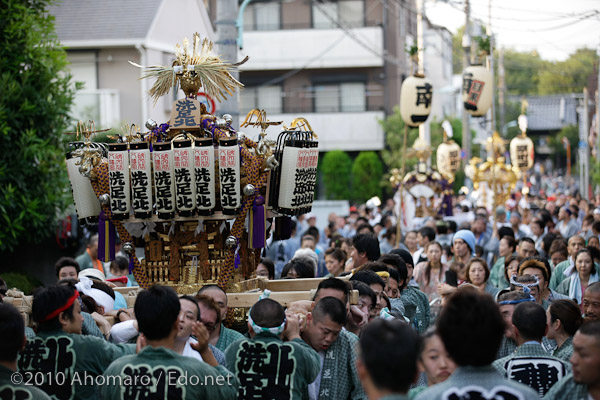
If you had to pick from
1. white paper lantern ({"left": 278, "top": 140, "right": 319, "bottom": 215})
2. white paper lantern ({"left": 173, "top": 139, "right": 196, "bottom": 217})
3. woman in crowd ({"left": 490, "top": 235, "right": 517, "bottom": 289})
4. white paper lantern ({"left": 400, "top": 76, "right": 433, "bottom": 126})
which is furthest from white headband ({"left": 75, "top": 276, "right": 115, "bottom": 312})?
white paper lantern ({"left": 400, "top": 76, "right": 433, "bottom": 126})

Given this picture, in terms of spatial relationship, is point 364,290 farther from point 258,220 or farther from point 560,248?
point 560,248

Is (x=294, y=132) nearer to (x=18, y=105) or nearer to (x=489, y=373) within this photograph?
(x=489, y=373)

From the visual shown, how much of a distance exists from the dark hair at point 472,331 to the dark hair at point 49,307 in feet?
8.47

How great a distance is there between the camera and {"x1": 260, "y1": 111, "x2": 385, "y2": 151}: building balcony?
121ft

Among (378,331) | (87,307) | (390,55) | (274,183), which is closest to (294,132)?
(274,183)

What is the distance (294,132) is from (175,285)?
1742 millimetres

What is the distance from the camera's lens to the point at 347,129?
3700cm

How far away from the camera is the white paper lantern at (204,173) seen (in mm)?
7309

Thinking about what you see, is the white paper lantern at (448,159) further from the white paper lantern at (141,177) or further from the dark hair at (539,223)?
the white paper lantern at (141,177)

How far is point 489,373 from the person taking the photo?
4.15m

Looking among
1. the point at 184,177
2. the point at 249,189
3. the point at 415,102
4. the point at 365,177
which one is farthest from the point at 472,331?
the point at 365,177

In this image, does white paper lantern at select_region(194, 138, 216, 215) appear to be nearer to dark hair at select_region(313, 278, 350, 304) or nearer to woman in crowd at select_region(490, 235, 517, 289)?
dark hair at select_region(313, 278, 350, 304)

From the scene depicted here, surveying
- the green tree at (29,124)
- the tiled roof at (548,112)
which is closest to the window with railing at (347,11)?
the green tree at (29,124)

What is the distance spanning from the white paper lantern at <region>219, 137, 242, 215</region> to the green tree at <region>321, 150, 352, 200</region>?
1104 inches
